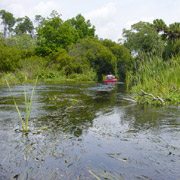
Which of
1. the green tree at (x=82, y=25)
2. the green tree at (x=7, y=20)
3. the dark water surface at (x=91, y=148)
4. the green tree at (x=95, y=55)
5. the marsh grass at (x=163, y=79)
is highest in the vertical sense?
the green tree at (x=7, y=20)

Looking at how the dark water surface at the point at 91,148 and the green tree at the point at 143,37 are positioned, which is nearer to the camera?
the dark water surface at the point at 91,148

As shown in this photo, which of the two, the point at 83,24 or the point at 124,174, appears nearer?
the point at 124,174

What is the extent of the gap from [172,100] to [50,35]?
41.5 meters

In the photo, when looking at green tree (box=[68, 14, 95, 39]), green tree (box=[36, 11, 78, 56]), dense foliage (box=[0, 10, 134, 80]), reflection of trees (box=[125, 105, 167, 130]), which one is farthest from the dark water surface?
green tree (box=[68, 14, 95, 39])

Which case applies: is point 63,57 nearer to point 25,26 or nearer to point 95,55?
point 95,55

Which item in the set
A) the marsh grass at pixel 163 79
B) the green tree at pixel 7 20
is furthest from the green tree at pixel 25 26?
the marsh grass at pixel 163 79

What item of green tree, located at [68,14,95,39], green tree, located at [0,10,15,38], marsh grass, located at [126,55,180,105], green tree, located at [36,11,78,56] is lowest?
marsh grass, located at [126,55,180,105]

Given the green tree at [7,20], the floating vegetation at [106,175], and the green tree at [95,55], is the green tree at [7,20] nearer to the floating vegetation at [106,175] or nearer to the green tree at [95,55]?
the green tree at [95,55]

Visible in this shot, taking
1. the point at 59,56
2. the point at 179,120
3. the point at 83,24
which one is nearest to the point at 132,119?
the point at 179,120

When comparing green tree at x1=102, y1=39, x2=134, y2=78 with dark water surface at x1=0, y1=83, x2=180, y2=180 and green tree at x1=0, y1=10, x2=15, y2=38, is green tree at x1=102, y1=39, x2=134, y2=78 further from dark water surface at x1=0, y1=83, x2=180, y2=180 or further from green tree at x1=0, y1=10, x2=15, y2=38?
green tree at x1=0, y1=10, x2=15, y2=38

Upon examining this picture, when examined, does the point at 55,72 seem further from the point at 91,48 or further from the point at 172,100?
the point at 172,100

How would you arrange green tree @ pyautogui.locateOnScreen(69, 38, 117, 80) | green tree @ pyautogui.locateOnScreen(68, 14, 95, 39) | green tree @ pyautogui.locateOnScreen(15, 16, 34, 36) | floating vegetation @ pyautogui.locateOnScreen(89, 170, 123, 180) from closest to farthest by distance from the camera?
floating vegetation @ pyautogui.locateOnScreen(89, 170, 123, 180) → green tree @ pyautogui.locateOnScreen(69, 38, 117, 80) → green tree @ pyautogui.locateOnScreen(68, 14, 95, 39) → green tree @ pyautogui.locateOnScreen(15, 16, 34, 36)

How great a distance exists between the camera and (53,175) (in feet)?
12.7

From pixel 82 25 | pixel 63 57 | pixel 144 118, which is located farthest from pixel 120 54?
pixel 144 118
